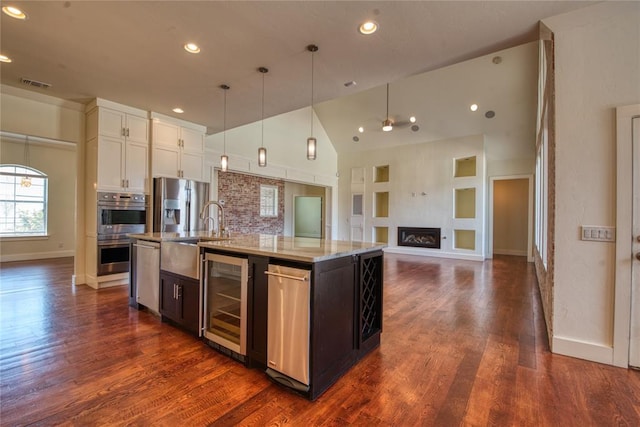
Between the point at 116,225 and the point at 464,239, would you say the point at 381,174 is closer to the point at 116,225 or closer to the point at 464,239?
the point at 464,239

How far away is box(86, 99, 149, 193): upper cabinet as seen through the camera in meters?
4.34

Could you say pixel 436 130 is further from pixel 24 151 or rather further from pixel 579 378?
pixel 24 151

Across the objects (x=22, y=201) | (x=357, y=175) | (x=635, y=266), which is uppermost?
(x=357, y=175)

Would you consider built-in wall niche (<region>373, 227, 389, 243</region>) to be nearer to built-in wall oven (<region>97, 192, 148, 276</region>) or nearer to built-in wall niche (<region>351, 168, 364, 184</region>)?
built-in wall niche (<region>351, 168, 364, 184</region>)

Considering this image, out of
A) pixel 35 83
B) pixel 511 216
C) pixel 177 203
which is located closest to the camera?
pixel 35 83

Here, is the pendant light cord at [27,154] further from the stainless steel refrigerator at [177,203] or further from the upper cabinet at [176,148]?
the stainless steel refrigerator at [177,203]

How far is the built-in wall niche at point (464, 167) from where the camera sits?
25.9 ft

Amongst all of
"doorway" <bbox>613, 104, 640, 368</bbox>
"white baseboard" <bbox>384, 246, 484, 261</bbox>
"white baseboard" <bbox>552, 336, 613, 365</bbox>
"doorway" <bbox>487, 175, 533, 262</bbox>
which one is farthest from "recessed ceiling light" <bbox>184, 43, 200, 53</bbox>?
"doorway" <bbox>487, 175, 533, 262</bbox>

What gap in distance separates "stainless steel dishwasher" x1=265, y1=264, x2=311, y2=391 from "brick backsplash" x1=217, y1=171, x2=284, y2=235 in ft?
20.1

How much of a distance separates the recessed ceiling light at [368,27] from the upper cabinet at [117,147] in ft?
12.9

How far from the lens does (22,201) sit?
709 cm

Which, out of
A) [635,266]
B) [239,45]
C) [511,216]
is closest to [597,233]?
[635,266]

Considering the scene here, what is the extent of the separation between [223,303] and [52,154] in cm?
799

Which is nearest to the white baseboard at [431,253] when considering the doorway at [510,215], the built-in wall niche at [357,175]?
the doorway at [510,215]
